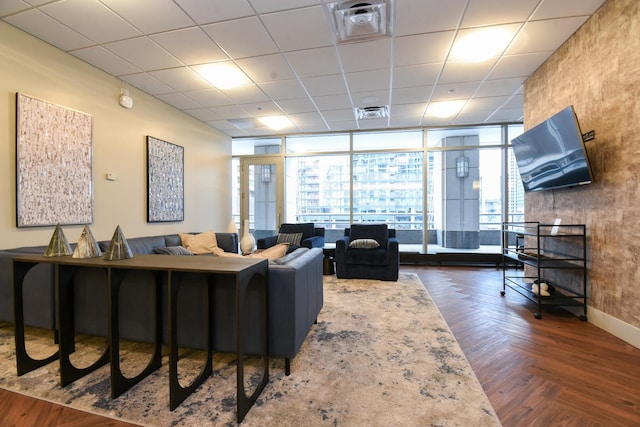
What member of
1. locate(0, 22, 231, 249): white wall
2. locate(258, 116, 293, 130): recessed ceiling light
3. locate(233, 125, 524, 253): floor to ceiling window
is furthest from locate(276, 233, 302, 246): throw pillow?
locate(258, 116, 293, 130): recessed ceiling light

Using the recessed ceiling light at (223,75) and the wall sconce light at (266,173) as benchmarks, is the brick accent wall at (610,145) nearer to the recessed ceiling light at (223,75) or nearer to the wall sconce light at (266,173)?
the recessed ceiling light at (223,75)

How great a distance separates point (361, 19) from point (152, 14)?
191 centimetres

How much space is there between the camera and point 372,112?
16.4 feet

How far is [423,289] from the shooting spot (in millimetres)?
3977

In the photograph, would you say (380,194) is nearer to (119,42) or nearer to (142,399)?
(119,42)

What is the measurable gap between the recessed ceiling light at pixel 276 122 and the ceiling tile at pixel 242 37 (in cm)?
213

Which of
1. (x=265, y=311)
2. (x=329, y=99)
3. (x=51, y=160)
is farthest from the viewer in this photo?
(x=329, y=99)

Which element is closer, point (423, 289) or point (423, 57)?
point (423, 57)

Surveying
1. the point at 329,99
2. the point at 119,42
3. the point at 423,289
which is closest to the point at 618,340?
the point at 423,289

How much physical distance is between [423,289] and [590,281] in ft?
5.82

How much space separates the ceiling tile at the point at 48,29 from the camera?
8.21 feet

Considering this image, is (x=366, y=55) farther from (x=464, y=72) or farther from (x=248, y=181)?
(x=248, y=181)

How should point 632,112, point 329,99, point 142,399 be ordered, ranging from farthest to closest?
1. point 329,99
2. point 632,112
3. point 142,399

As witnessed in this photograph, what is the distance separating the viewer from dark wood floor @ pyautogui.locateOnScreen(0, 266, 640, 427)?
58.6 inches
